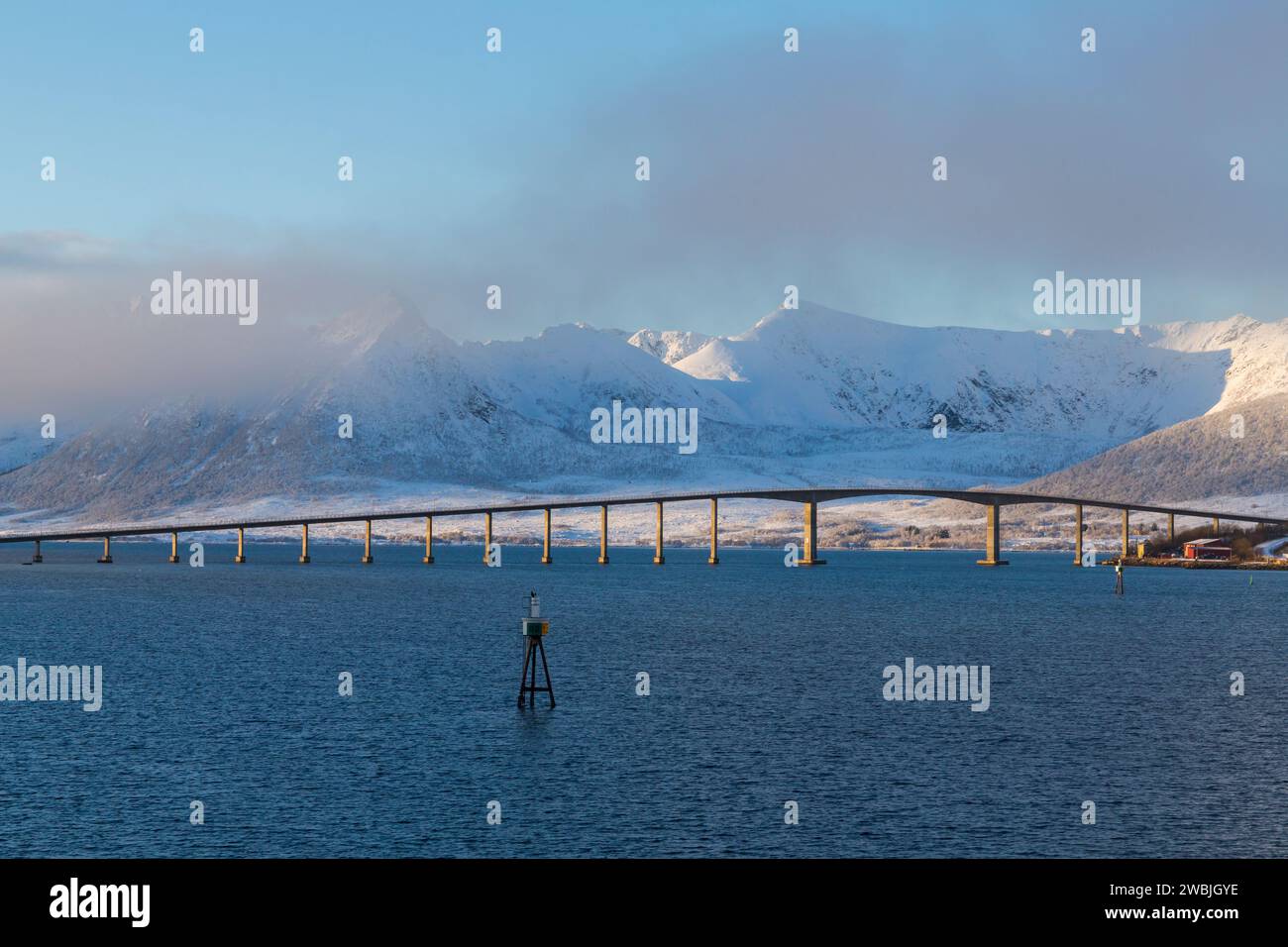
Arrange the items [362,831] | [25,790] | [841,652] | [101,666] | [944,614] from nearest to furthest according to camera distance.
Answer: [362,831] < [25,790] < [101,666] < [841,652] < [944,614]

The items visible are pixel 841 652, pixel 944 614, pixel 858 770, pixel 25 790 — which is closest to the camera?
pixel 25 790

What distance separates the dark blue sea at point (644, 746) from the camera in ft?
153

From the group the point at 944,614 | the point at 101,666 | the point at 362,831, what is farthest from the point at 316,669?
the point at 944,614

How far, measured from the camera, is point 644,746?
6219cm

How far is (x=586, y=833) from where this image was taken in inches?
1854

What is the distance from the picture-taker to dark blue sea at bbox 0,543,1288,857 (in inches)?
1842

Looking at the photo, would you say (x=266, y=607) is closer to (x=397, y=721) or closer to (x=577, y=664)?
(x=577, y=664)

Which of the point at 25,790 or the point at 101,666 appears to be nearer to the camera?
the point at 25,790

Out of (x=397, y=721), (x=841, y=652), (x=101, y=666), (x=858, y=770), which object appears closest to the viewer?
(x=858, y=770)
